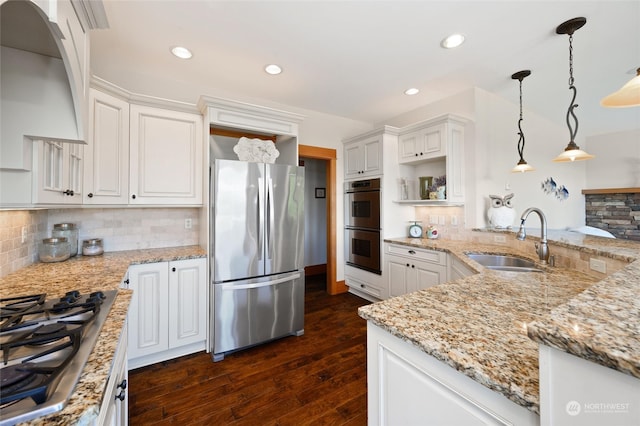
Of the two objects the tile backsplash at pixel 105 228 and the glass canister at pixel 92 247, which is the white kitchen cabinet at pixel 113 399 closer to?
the tile backsplash at pixel 105 228

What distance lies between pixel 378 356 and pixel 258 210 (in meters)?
1.68

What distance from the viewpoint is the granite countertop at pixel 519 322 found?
18.8 inches

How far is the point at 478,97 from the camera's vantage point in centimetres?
296

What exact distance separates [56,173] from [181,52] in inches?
57.1

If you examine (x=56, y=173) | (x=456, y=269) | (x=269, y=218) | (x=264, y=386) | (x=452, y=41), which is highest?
(x=452, y=41)

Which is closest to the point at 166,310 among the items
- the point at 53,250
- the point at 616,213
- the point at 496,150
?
the point at 53,250

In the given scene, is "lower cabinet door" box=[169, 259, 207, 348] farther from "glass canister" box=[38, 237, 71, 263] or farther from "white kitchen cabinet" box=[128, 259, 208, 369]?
"glass canister" box=[38, 237, 71, 263]

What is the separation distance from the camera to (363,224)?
3.63 meters

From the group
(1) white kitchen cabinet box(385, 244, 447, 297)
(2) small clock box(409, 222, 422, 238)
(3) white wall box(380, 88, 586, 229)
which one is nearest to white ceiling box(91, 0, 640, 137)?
(3) white wall box(380, 88, 586, 229)

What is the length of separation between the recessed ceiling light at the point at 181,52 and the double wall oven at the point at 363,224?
2.44m

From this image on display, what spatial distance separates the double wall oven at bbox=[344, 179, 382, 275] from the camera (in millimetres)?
3438

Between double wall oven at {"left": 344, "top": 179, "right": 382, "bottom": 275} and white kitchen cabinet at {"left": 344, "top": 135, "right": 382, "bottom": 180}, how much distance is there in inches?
4.7

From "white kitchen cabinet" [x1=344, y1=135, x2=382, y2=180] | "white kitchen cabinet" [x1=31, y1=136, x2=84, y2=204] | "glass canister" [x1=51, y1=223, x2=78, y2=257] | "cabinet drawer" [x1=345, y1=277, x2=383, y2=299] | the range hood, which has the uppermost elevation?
"white kitchen cabinet" [x1=344, y1=135, x2=382, y2=180]

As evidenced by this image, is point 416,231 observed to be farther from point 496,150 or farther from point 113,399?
Answer: point 113,399
